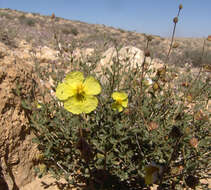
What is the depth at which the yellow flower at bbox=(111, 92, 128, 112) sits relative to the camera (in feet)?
7.72

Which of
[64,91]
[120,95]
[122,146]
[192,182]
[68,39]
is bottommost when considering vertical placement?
[192,182]

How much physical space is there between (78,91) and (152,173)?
0.92 m

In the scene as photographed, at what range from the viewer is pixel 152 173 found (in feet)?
5.59

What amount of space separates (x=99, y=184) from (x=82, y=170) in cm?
23

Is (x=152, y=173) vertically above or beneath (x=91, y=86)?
beneath

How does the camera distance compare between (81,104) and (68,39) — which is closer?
(81,104)

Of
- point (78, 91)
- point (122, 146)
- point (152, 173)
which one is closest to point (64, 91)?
point (78, 91)

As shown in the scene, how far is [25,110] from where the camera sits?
2174 mm

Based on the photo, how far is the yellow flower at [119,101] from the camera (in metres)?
2.35

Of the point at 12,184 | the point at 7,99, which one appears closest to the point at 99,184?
the point at 12,184

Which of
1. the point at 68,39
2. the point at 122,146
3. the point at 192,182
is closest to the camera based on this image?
the point at 192,182

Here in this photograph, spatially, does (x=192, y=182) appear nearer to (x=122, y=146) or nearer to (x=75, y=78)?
(x=122, y=146)

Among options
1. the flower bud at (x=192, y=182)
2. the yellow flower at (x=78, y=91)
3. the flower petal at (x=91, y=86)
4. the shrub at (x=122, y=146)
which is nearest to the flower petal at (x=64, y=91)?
the yellow flower at (x=78, y=91)

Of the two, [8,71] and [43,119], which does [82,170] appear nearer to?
[43,119]
